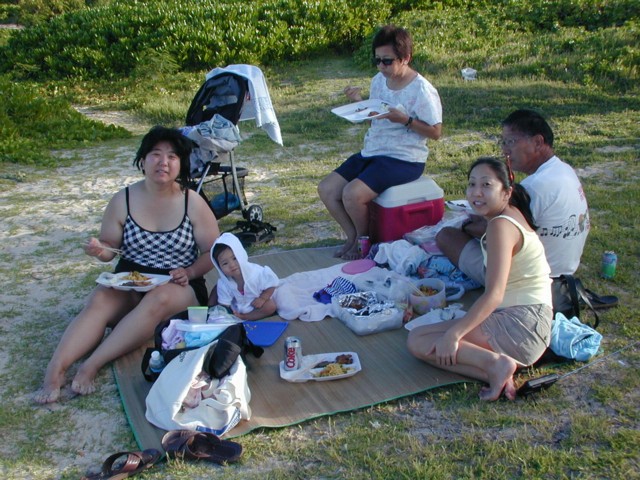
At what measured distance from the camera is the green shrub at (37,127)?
27.2ft

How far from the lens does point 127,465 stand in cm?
289

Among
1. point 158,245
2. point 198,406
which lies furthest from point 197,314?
point 198,406

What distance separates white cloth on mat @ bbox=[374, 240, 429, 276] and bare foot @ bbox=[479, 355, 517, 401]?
1553 mm

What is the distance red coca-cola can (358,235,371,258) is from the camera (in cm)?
521

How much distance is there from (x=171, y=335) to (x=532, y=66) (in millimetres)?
8455

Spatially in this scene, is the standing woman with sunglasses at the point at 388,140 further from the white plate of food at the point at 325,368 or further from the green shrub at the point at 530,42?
the green shrub at the point at 530,42

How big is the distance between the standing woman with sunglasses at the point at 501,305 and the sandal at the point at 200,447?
115 cm

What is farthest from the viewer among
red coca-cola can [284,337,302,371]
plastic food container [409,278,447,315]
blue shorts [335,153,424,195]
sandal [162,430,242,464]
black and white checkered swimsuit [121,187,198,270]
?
blue shorts [335,153,424,195]

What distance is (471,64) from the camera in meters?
10.9

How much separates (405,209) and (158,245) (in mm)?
1983

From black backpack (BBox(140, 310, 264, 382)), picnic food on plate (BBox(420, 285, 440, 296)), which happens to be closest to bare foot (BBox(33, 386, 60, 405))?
black backpack (BBox(140, 310, 264, 382))

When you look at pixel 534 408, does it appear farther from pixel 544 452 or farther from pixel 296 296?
pixel 296 296

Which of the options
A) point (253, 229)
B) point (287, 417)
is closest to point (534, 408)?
point (287, 417)

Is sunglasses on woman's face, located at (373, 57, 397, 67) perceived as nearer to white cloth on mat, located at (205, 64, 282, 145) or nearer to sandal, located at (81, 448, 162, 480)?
white cloth on mat, located at (205, 64, 282, 145)
